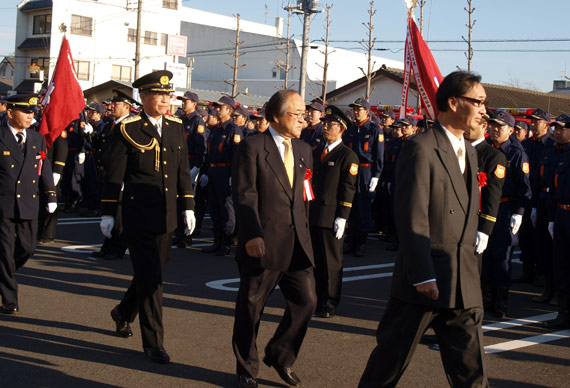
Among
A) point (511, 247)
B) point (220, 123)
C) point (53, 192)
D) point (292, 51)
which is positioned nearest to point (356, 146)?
point (220, 123)

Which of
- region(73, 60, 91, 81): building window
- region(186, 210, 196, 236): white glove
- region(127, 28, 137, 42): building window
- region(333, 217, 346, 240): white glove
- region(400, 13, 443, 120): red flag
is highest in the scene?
region(127, 28, 137, 42): building window

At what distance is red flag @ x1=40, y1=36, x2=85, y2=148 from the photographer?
1114cm

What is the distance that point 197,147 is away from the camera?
11.9 metres

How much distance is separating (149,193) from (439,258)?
2.66 m

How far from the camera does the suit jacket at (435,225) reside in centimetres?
370

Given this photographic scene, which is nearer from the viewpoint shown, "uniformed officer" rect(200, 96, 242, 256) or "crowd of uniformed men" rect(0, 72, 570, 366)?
"crowd of uniformed men" rect(0, 72, 570, 366)

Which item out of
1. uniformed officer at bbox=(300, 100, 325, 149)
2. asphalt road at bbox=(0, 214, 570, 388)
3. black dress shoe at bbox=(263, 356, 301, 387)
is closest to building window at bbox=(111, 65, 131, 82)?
uniformed officer at bbox=(300, 100, 325, 149)

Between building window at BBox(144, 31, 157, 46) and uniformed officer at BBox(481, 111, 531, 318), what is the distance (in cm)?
5398

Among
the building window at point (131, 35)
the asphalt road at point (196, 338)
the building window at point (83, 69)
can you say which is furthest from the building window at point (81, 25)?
the asphalt road at point (196, 338)

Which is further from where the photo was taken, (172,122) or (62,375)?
(172,122)

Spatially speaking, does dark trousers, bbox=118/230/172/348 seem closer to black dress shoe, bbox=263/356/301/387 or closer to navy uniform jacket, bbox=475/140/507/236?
black dress shoe, bbox=263/356/301/387

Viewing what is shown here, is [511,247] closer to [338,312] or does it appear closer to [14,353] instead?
[338,312]

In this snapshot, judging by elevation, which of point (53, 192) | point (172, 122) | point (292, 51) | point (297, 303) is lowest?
point (297, 303)

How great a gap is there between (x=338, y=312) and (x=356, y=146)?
4.67m
